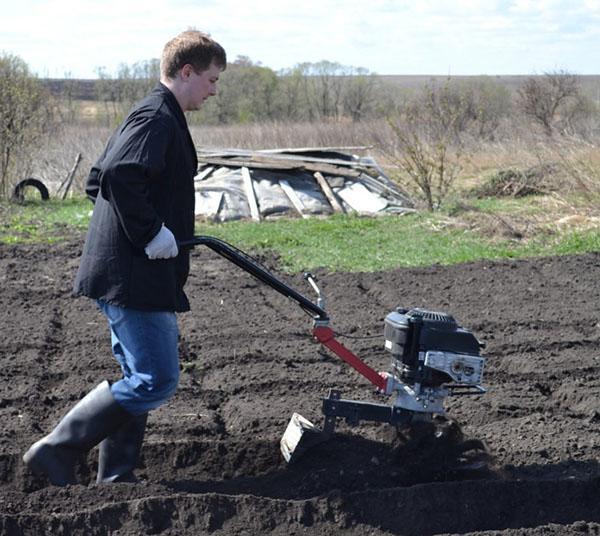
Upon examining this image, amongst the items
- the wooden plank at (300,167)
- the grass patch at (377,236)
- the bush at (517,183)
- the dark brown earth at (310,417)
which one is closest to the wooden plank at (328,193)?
the wooden plank at (300,167)

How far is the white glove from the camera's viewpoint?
4.09 meters

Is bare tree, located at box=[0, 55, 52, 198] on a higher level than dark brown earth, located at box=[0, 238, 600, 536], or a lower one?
higher

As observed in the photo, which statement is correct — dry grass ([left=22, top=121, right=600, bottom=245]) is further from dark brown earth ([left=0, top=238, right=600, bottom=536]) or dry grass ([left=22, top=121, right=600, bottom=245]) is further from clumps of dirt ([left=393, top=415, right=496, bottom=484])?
clumps of dirt ([left=393, top=415, right=496, bottom=484])

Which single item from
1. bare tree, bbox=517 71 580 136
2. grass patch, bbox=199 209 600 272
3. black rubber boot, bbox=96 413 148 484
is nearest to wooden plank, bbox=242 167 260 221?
grass patch, bbox=199 209 600 272

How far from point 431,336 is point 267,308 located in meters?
4.18

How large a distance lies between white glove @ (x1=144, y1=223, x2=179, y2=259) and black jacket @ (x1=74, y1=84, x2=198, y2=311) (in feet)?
0.08

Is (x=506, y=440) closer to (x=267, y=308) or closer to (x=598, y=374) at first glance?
(x=598, y=374)

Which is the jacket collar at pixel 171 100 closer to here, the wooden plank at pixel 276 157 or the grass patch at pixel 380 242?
the grass patch at pixel 380 242

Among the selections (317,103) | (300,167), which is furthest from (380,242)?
(317,103)

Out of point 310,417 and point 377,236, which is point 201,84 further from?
point 377,236

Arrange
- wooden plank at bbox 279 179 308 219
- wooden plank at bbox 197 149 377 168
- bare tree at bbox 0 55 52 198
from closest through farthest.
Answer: wooden plank at bbox 279 179 308 219 < wooden plank at bbox 197 149 377 168 < bare tree at bbox 0 55 52 198

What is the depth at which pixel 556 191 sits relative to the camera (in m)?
16.5

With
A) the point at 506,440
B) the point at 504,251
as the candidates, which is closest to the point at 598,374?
the point at 506,440

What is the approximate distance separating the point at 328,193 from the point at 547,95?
50.5 ft
